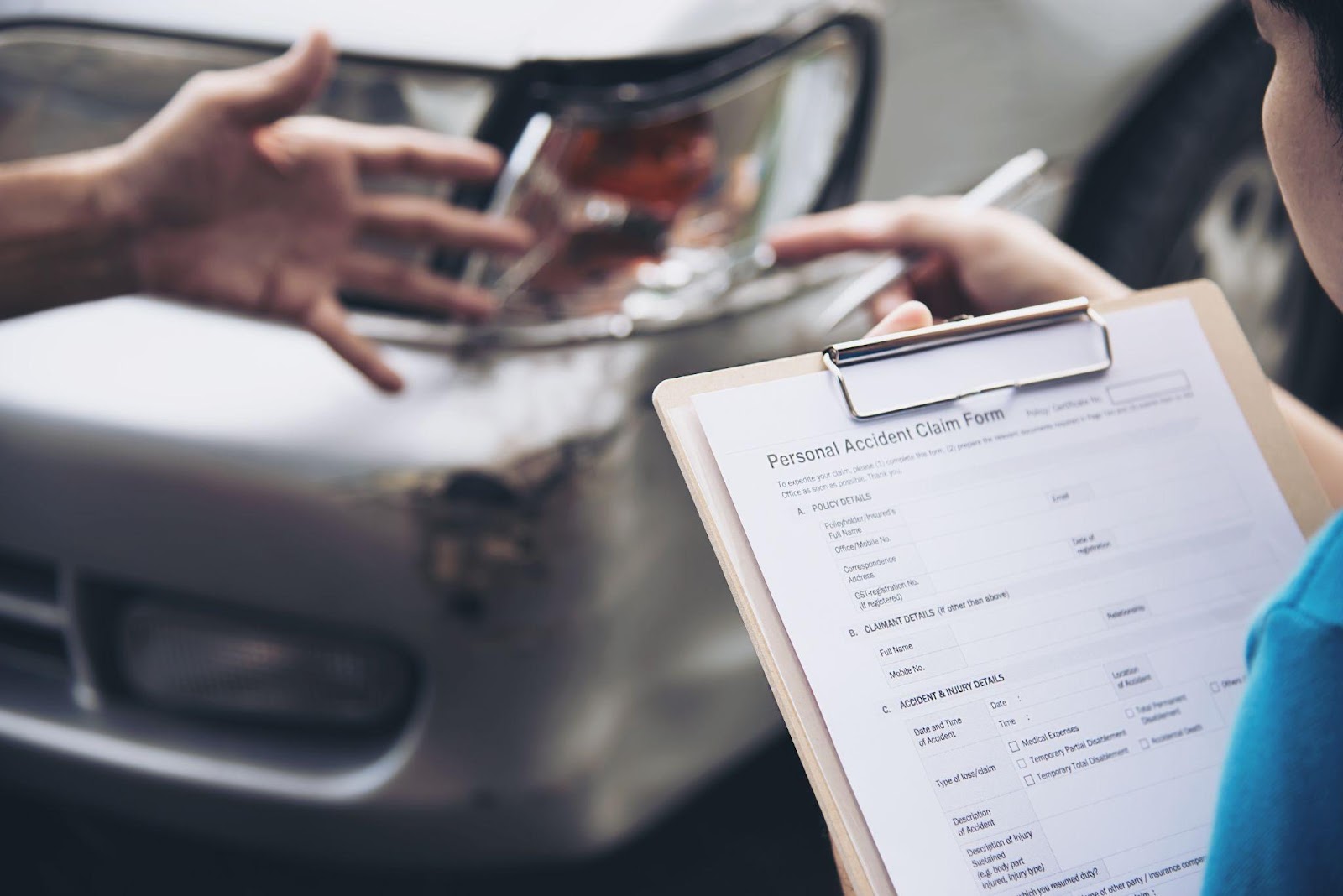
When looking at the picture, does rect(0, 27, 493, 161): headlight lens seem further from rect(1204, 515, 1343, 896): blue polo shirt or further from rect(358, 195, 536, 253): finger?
rect(1204, 515, 1343, 896): blue polo shirt

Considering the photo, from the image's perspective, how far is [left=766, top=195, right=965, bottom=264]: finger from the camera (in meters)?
1.40

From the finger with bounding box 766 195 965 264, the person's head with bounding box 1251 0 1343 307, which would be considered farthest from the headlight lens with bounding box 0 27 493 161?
the person's head with bounding box 1251 0 1343 307

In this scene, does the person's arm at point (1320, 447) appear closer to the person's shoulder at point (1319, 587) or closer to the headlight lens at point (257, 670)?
the person's shoulder at point (1319, 587)

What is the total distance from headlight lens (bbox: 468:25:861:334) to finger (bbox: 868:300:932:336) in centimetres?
53

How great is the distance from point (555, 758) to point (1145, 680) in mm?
760

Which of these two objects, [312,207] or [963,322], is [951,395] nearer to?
[963,322]

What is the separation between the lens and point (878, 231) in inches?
55.9

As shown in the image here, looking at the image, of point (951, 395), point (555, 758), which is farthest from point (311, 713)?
point (951, 395)

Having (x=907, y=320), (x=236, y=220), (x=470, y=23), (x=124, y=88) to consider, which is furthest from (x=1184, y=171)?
(x=124, y=88)

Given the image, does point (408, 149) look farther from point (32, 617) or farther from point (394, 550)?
point (32, 617)

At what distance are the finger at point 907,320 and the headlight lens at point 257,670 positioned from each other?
29.7 inches

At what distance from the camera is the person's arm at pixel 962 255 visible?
134 centimetres

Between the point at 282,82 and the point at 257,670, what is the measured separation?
66 cm

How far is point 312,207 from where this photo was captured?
4.95 feet
